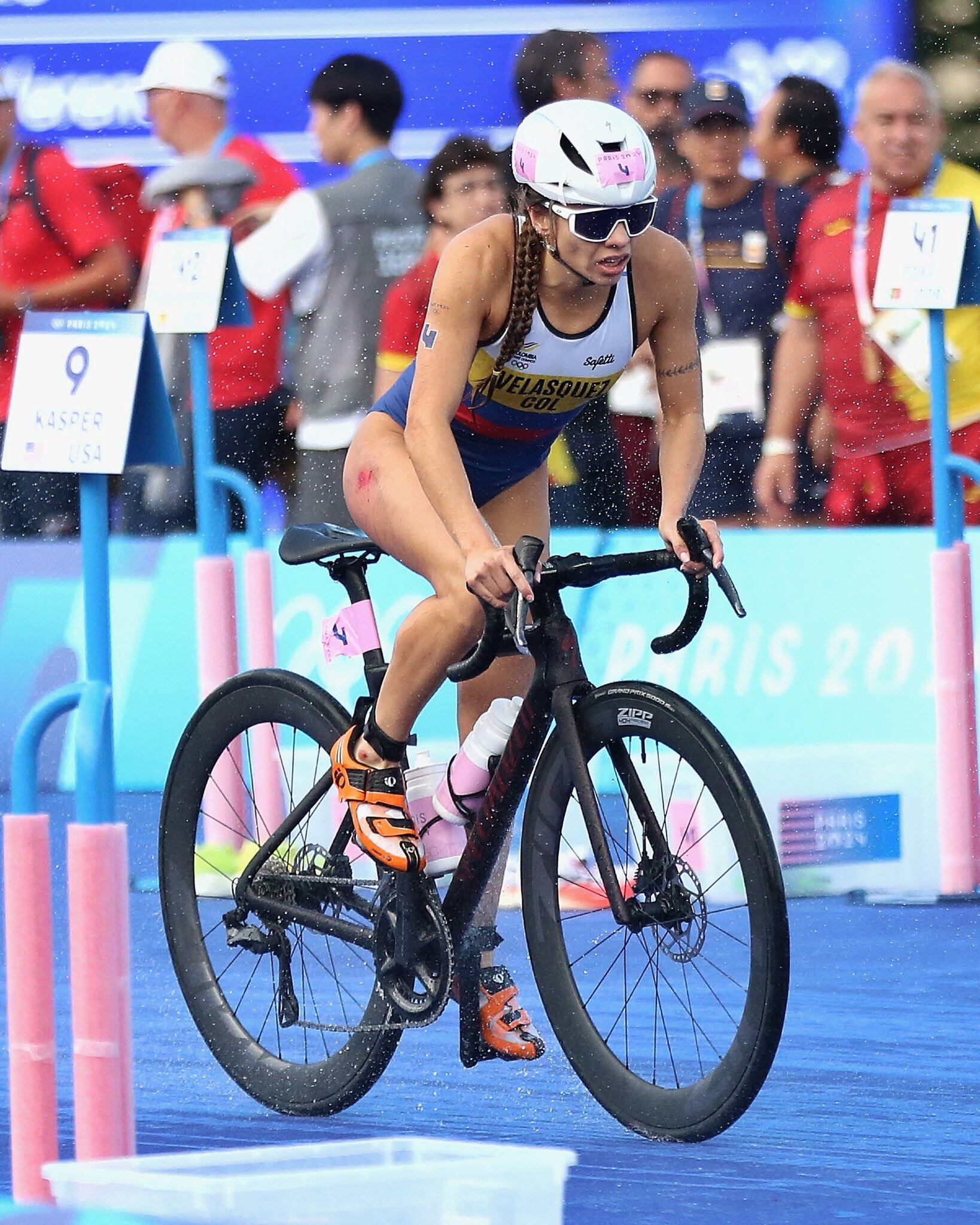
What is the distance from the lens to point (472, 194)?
8.29 meters

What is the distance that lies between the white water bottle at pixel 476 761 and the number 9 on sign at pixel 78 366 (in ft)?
3.20

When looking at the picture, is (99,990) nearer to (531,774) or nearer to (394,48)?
(531,774)

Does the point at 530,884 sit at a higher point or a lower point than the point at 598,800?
lower

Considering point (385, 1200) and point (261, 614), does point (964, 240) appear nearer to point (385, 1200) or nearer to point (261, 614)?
point (261, 614)

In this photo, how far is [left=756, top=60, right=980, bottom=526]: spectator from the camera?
8.56 metres

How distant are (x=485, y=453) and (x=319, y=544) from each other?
366 millimetres

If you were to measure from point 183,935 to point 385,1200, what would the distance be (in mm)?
1895

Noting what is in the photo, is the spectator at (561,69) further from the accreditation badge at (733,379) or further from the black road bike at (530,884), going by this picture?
the black road bike at (530,884)

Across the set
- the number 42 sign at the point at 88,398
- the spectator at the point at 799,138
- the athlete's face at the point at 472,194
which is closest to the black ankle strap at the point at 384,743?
the number 42 sign at the point at 88,398

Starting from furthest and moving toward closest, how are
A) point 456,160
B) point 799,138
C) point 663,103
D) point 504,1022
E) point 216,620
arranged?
1. point 663,103
2. point 799,138
3. point 456,160
4. point 216,620
5. point 504,1022

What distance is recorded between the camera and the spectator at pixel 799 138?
8781 millimetres

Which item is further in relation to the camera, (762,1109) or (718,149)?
(718,149)

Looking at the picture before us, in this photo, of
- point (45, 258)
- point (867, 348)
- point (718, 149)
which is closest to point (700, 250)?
point (718, 149)

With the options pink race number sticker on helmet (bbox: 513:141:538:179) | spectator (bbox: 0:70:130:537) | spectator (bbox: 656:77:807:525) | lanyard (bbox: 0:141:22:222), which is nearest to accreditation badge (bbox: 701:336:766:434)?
spectator (bbox: 656:77:807:525)
